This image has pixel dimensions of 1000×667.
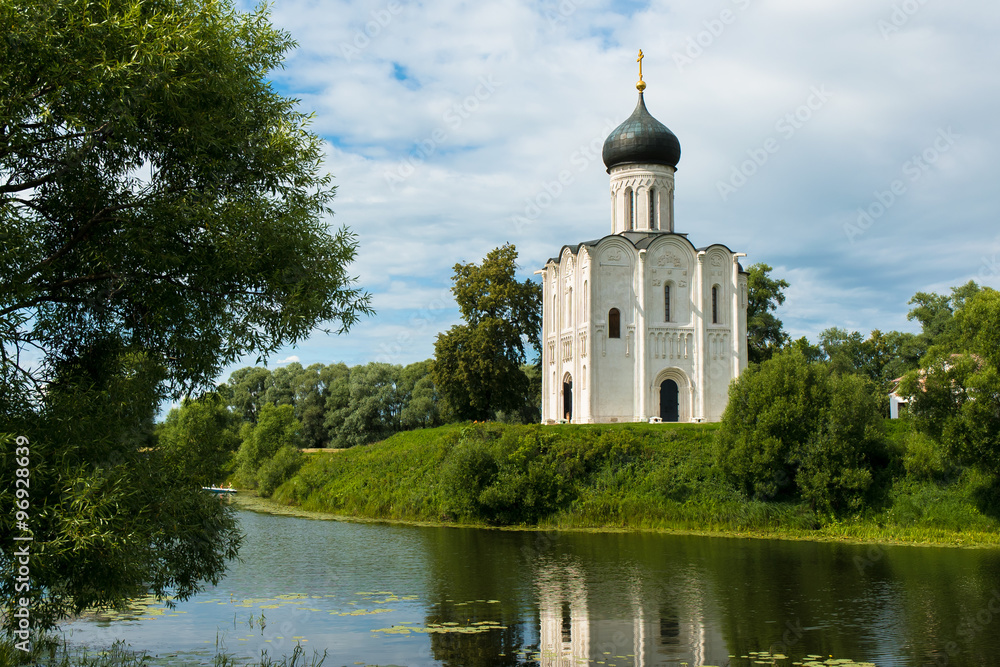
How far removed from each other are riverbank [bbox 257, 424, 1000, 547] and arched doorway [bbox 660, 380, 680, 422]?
4478mm

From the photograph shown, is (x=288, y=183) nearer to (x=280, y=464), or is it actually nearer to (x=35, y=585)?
(x=35, y=585)

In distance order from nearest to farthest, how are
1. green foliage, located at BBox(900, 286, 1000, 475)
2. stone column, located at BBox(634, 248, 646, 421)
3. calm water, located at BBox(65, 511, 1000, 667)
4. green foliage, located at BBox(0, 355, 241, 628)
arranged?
1. green foliage, located at BBox(0, 355, 241, 628)
2. calm water, located at BBox(65, 511, 1000, 667)
3. green foliage, located at BBox(900, 286, 1000, 475)
4. stone column, located at BBox(634, 248, 646, 421)

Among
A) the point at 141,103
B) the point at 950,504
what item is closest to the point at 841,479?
the point at 950,504

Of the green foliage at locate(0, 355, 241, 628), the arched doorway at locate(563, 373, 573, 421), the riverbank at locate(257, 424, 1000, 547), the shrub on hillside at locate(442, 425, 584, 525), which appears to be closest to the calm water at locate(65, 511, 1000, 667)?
the green foliage at locate(0, 355, 241, 628)

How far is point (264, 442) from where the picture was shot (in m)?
48.9

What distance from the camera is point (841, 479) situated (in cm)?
2519

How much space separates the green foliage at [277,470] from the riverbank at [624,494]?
27.9 feet

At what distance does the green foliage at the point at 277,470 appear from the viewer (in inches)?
1673

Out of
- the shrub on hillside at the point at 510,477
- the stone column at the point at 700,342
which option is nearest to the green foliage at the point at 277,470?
the shrub on hillside at the point at 510,477

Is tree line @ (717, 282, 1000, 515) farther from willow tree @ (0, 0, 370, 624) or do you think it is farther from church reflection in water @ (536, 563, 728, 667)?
willow tree @ (0, 0, 370, 624)

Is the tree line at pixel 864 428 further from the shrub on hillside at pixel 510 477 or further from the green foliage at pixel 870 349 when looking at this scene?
the green foliage at pixel 870 349

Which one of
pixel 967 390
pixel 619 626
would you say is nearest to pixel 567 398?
pixel 967 390

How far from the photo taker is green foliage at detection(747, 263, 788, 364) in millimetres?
44750

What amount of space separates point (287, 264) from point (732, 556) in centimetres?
1520
